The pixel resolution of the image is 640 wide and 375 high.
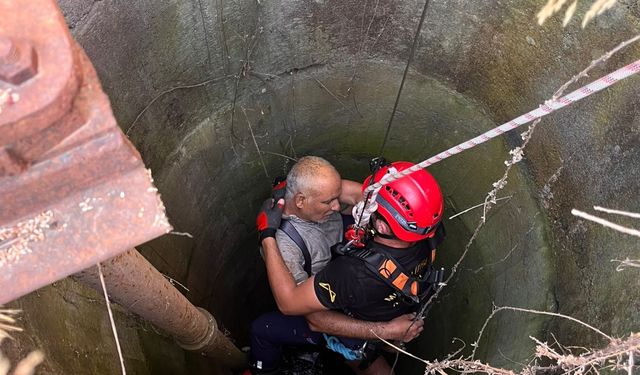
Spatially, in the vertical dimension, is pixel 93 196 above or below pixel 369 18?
above

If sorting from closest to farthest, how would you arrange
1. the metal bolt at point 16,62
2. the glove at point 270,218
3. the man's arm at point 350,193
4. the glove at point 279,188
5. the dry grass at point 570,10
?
the metal bolt at point 16,62 → the dry grass at point 570,10 → the glove at point 270,218 → the glove at point 279,188 → the man's arm at point 350,193

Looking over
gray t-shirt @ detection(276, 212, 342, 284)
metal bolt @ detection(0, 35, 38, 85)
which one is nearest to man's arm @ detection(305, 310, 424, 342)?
gray t-shirt @ detection(276, 212, 342, 284)

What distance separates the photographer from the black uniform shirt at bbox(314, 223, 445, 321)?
2.88m

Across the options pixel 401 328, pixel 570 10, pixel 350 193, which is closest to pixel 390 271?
pixel 401 328

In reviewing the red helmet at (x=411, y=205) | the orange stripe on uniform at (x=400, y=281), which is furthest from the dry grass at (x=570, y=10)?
the orange stripe on uniform at (x=400, y=281)

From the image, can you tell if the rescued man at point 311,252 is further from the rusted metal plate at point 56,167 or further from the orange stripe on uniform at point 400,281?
the rusted metal plate at point 56,167

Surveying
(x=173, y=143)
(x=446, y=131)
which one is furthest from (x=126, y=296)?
(x=446, y=131)

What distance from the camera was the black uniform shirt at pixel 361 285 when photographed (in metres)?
2.88

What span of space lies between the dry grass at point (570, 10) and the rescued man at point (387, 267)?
A: 99 centimetres

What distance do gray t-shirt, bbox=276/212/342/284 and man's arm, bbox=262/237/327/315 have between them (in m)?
0.10

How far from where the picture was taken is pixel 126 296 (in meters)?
1.90

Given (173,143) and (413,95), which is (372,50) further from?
(173,143)

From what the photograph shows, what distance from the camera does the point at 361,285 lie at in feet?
9.45

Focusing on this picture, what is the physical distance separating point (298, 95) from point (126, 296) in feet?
6.11
